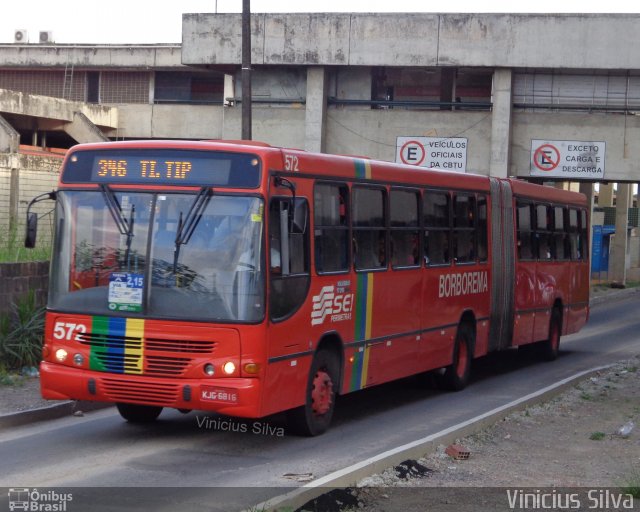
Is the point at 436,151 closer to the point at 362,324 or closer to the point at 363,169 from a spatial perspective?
the point at 363,169

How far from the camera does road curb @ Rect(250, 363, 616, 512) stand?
303 inches

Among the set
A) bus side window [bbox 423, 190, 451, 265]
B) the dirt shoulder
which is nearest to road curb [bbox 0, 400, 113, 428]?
the dirt shoulder

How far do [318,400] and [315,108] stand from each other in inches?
788

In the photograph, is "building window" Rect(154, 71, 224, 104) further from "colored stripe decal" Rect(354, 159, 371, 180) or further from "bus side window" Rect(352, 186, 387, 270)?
"colored stripe decal" Rect(354, 159, 371, 180)

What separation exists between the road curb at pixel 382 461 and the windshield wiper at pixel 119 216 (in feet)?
9.85

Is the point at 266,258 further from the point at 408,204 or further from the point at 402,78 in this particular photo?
the point at 402,78

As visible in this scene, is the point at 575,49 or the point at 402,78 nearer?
the point at 575,49

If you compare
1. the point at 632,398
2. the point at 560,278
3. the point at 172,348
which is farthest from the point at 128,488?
the point at 560,278

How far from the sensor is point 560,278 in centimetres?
2053

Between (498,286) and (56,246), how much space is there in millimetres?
8515

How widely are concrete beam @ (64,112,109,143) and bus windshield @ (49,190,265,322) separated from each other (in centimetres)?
3018

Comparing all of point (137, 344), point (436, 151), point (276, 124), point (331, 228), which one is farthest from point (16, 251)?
point (436, 151)

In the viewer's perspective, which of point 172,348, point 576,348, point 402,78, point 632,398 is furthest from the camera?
point 402,78

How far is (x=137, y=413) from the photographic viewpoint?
1180cm
